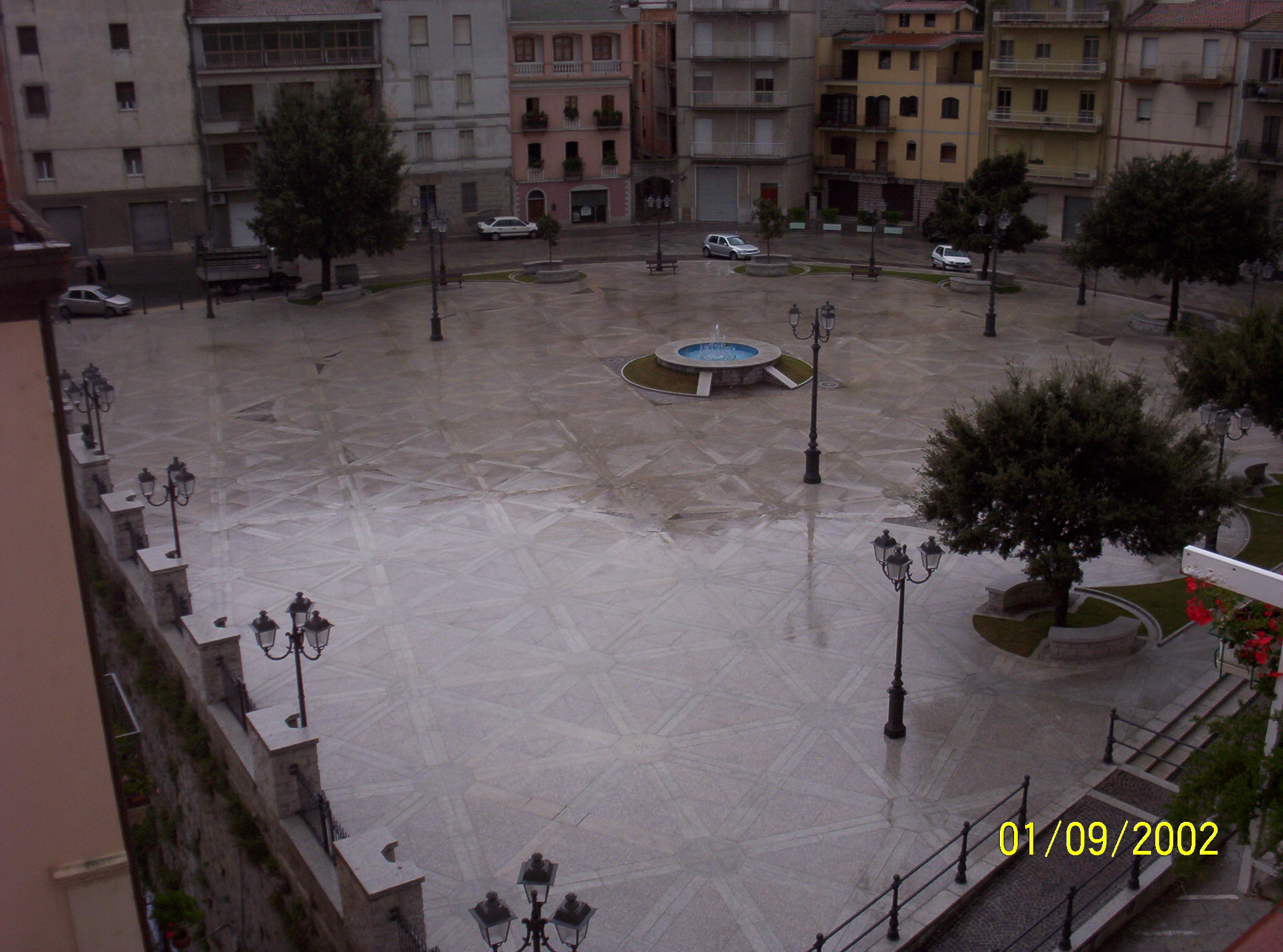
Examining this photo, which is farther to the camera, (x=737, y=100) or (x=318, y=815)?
(x=737, y=100)

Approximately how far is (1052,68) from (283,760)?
51.3 meters

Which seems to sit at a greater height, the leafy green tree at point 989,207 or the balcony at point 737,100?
the balcony at point 737,100

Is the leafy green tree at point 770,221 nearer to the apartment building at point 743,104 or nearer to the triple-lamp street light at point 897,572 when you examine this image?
the apartment building at point 743,104

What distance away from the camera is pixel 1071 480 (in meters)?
19.3

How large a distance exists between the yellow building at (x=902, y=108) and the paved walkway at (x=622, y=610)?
23004mm

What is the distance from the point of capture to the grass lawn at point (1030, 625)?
20.7m

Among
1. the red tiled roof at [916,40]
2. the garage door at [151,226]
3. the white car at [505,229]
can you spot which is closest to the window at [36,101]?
the garage door at [151,226]

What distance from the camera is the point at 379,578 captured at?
2345cm

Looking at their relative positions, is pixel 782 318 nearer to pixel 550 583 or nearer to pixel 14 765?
pixel 550 583

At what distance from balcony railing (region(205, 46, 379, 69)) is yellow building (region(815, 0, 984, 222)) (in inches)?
917

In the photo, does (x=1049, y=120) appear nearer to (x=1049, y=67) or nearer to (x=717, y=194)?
(x=1049, y=67)

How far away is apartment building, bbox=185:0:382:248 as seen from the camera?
54.3 meters

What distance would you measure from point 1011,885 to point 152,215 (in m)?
50.8

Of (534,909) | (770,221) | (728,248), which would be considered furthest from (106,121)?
(534,909)
